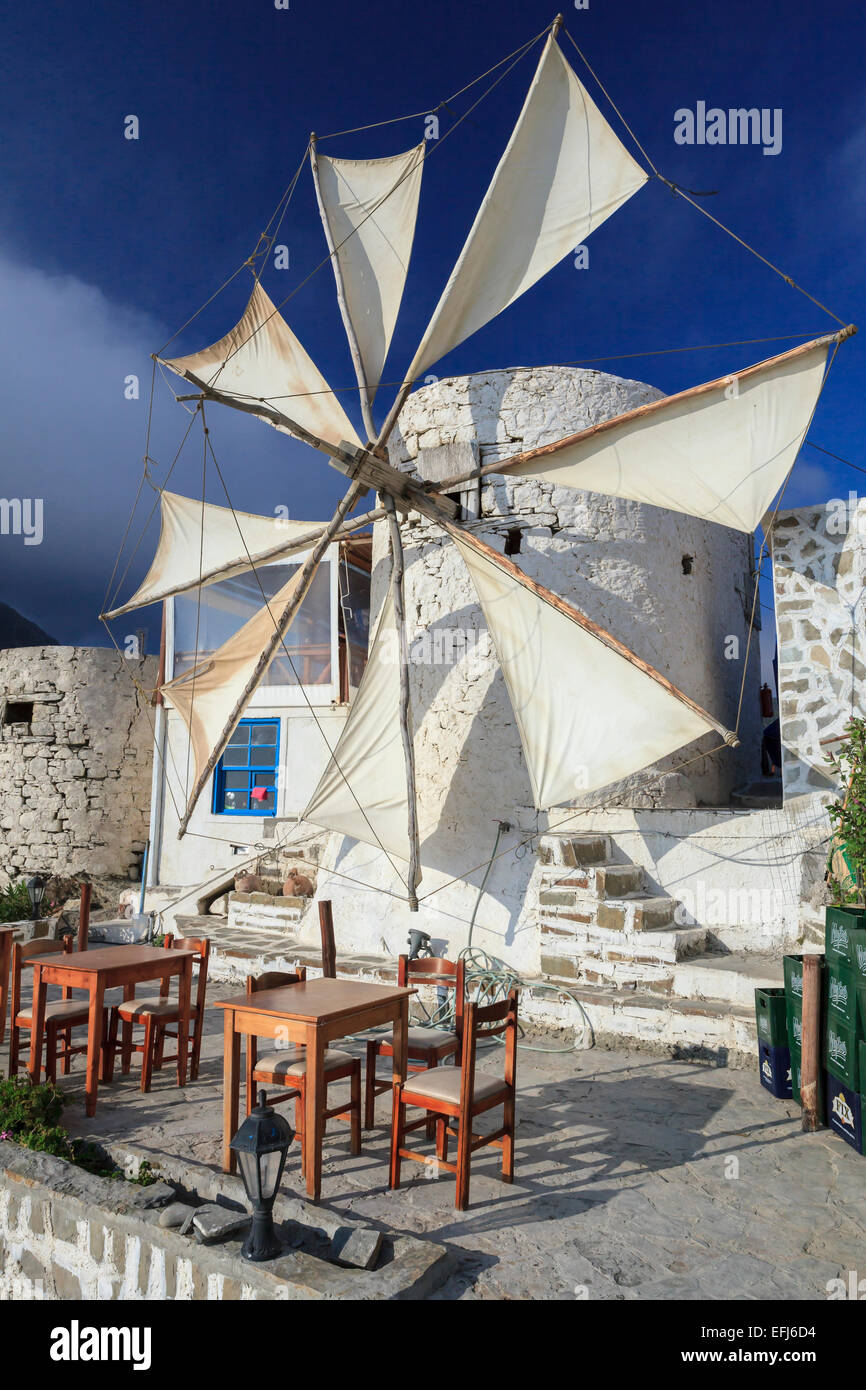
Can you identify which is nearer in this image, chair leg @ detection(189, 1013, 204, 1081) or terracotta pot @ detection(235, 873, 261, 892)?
chair leg @ detection(189, 1013, 204, 1081)

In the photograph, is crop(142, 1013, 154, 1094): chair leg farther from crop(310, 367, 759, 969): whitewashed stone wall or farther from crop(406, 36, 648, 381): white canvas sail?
crop(406, 36, 648, 381): white canvas sail

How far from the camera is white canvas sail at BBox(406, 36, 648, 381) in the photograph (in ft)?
19.8

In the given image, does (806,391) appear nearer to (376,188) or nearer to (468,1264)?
(376,188)

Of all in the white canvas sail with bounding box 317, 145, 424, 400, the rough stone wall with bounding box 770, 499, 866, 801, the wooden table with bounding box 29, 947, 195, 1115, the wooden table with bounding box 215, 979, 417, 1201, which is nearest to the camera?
the wooden table with bounding box 215, 979, 417, 1201

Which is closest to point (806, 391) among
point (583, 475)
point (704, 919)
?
point (583, 475)

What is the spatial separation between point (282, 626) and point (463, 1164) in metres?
4.18

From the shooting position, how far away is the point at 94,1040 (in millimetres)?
4734

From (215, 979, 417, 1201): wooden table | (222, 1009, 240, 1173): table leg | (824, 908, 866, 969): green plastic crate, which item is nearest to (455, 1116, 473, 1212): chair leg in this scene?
(215, 979, 417, 1201): wooden table

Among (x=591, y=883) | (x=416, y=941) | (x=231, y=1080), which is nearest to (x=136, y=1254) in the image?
(x=231, y=1080)

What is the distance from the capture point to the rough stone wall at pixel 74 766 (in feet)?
40.7

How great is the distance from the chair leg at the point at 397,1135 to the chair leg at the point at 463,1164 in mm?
331

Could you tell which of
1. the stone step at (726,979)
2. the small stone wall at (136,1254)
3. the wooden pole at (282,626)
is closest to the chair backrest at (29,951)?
the wooden pole at (282,626)

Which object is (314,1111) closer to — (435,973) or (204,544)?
(435,973)

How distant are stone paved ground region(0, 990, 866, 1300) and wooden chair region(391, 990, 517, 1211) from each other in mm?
144
